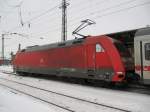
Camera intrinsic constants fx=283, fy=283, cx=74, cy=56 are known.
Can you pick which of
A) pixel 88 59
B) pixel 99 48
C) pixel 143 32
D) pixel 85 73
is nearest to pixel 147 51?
pixel 143 32

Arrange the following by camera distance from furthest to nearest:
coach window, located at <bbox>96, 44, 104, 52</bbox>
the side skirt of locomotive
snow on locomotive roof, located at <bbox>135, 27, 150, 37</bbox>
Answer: coach window, located at <bbox>96, 44, 104, 52</bbox> → the side skirt of locomotive → snow on locomotive roof, located at <bbox>135, 27, 150, 37</bbox>

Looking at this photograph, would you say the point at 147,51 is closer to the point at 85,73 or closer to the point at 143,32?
the point at 143,32

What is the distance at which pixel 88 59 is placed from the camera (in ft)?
55.3

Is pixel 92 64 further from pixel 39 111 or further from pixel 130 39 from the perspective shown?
pixel 39 111

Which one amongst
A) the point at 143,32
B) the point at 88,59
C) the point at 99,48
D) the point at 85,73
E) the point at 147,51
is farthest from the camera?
the point at 85,73

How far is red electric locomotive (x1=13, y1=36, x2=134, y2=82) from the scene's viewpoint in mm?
14977

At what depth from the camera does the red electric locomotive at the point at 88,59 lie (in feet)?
49.1

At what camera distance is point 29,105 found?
11.0 metres

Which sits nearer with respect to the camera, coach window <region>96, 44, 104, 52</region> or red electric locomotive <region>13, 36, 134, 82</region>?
red electric locomotive <region>13, 36, 134, 82</region>

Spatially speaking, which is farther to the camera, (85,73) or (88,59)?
(85,73)

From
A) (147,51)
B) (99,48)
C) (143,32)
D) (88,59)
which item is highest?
(143,32)

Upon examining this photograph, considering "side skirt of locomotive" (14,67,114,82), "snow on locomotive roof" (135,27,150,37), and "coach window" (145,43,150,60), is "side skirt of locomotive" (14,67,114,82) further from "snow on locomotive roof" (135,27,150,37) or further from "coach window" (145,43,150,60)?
"snow on locomotive roof" (135,27,150,37)

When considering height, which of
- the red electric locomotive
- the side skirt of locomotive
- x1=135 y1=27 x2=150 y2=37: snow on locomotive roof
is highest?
x1=135 y1=27 x2=150 y2=37: snow on locomotive roof

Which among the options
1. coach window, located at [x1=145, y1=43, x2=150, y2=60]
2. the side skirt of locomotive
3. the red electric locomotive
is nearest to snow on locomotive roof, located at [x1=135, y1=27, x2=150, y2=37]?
coach window, located at [x1=145, y1=43, x2=150, y2=60]
